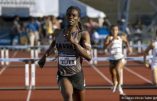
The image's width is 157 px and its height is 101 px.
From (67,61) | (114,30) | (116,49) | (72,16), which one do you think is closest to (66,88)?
(67,61)

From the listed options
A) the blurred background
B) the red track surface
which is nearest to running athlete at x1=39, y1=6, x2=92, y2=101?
the red track surface

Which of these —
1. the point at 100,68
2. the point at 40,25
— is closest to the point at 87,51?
the point at 100,68

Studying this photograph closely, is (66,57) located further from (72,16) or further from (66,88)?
(72,16)

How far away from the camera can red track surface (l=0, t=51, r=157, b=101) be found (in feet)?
50.3

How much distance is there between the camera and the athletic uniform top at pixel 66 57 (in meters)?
9.45

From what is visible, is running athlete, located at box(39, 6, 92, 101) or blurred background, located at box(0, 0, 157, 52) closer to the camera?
running athlete, located at box(39, 6, 92, 101)

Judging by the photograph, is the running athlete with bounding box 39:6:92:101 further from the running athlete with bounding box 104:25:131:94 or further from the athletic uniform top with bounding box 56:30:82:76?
the running athlete with bounding box 104:25:131:94

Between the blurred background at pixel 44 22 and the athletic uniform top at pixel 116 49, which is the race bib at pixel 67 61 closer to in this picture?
the athletic uniform top at pixel 116 49

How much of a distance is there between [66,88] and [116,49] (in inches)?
267

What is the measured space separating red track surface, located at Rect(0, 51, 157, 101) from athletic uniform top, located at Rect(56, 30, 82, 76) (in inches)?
207

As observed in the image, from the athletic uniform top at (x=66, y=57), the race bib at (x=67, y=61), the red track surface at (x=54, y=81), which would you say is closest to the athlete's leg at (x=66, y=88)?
the athletic uniform top at (x=66, y=57)

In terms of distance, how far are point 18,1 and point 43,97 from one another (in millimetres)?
23481

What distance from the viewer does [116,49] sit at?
52.6 ft

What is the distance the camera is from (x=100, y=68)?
2512 cm
